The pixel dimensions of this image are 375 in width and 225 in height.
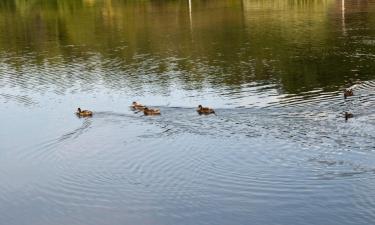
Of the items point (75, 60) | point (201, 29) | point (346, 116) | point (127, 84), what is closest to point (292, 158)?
point (346, 116)

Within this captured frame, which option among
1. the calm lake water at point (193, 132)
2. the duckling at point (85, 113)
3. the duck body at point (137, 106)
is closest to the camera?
the calm lake water at point (193, 132)

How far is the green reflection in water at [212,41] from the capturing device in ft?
113

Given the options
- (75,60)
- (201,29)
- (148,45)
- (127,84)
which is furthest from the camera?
(201,29)

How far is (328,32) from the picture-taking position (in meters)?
49.0

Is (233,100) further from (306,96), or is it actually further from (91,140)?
(91,140)

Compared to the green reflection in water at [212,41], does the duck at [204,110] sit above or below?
below

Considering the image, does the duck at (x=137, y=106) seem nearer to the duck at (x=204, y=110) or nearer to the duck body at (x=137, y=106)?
the duck body at (x=137, y=106)

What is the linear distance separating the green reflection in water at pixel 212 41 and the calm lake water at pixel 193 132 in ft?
0.76

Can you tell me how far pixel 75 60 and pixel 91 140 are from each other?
1946cm

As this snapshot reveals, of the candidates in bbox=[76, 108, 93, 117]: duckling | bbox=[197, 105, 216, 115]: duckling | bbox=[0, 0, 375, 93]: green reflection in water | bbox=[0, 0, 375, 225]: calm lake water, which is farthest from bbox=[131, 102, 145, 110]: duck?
bbox=[0, 0, 375, 93]: green reflection in water

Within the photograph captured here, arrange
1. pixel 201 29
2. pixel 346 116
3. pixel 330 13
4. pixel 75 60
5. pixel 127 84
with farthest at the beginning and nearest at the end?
pixel 330 13 → pixel 201 29 → pixel 75 60 → pixel 127 84 → pixel 346 116

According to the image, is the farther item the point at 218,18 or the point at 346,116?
the point at 218,18

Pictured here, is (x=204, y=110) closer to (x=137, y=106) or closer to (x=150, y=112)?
(x=150, y=112)

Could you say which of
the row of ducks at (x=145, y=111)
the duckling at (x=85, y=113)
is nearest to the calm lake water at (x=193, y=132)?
the row of ducks at (x=145, y=111)
